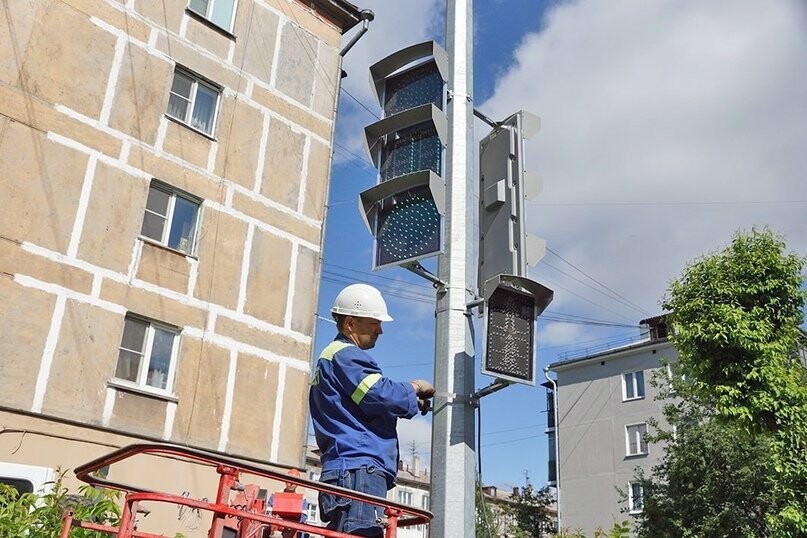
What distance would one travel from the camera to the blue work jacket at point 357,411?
3.75m

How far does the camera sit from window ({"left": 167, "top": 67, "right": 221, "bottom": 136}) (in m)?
16.7

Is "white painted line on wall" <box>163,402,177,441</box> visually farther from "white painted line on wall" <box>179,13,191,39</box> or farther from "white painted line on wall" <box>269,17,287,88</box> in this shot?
"white painted line on wall" <box>269,17,287,88</box>

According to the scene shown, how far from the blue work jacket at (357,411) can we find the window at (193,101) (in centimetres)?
1375

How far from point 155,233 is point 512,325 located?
1255cm

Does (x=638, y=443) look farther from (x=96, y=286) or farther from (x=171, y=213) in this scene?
(x=96, y=286)

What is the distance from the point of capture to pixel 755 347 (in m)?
15.0

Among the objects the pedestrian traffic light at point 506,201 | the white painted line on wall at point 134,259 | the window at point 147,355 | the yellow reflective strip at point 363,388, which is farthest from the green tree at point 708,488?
the yellow reflective strip at point 363,388

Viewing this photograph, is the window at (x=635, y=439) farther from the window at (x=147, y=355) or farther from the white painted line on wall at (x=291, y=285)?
the window at (x=147, y=355)

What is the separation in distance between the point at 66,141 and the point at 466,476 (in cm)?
1270

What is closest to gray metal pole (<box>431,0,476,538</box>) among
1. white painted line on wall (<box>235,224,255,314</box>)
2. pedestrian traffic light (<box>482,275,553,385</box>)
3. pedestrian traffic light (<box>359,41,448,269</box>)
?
pedestrian traffic light (<box>359,41,448,269</box>)

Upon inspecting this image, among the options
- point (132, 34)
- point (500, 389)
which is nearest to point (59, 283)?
point (132, 34)

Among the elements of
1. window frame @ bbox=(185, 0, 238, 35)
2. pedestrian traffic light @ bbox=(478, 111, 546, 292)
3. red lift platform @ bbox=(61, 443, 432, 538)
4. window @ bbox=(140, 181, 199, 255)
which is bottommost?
red lift platform @ bbox=(61, 443, 432, 538)

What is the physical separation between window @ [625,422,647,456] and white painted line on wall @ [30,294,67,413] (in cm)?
3175

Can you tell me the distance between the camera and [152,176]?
15477 mm
